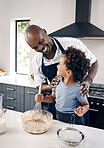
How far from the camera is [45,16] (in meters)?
3.03

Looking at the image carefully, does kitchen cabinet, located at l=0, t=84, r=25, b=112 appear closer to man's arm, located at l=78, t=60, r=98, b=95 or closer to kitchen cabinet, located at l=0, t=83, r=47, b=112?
kitchen cabinet, located at l=0, t=83, r=47, b=112

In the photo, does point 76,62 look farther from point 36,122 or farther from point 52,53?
point 36,122

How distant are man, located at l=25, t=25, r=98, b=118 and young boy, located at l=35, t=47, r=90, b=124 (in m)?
0.08

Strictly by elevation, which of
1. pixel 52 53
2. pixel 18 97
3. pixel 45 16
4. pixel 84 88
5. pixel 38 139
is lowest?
pixel 18 97

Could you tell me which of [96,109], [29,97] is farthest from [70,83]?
[29,97]

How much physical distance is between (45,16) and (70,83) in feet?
6.33

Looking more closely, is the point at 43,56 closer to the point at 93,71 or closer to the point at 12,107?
the point at 93,71

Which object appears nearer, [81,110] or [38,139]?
[38,139]

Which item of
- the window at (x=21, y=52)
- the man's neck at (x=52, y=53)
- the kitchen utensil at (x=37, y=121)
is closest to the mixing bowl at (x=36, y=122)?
the kitchen utensil at (x=37, y=121)

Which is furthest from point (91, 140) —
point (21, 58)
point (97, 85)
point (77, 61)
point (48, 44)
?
point (21, 58)

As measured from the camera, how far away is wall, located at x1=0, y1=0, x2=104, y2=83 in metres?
2.68

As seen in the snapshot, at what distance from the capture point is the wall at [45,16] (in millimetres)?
2685

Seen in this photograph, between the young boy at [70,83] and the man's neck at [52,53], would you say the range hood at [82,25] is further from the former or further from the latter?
the young boy at [70,83]

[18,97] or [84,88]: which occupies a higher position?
[84,88]
